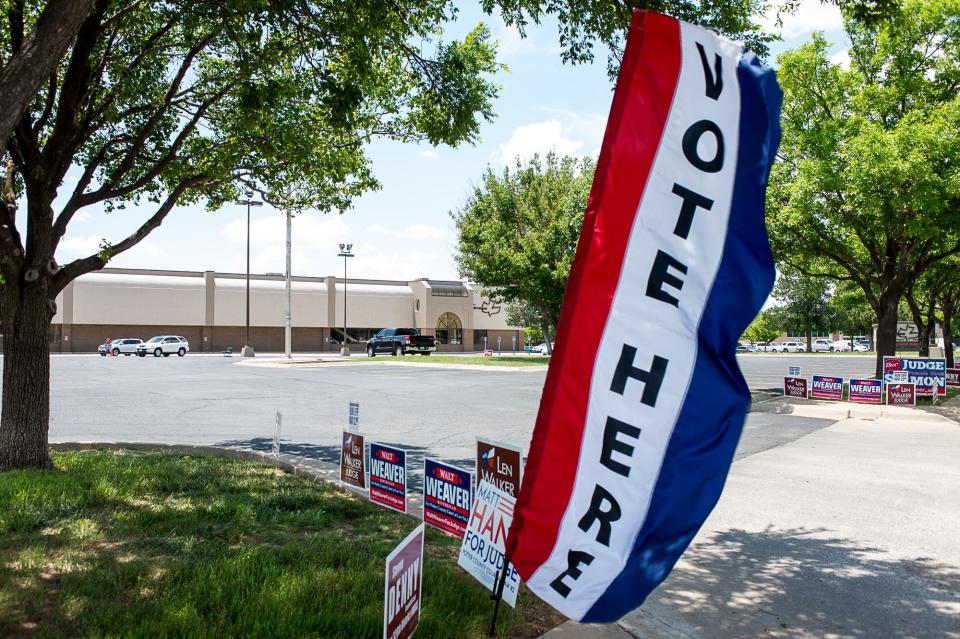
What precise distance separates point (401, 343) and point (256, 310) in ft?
62.4

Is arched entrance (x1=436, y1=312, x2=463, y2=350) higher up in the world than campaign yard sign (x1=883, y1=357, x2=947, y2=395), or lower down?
higher up

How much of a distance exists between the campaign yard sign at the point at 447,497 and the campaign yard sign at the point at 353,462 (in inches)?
57.4

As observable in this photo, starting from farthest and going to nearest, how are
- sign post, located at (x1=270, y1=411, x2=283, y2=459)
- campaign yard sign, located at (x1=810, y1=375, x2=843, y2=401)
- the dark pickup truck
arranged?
the dark pickup truck, campaign yard sign, located at (x1=810, y1=375, x2=843, y2=401), sign post, located at (x1=270, y1=411, x2=283, y2=459)

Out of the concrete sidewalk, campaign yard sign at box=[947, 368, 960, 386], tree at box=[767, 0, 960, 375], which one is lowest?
the concrete sidewalk

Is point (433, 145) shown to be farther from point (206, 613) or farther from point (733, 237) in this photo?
point (733, 237)

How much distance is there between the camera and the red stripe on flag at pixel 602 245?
2.27m

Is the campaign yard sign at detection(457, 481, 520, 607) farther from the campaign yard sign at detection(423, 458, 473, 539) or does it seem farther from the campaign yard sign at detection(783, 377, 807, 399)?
the campaign yard sign at detection(783, 377, 807, 399)

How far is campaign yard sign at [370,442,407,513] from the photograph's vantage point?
6000 mm

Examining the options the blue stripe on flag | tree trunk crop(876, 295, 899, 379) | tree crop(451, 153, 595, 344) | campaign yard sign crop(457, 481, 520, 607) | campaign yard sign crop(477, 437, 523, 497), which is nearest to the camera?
the blue stripe on flag

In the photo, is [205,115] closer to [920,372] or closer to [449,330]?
[920,372]

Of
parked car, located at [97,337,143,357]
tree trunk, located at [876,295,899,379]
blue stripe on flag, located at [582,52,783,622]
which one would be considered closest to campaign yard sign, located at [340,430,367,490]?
blue stripe on flag, located at [582,52,783,622]

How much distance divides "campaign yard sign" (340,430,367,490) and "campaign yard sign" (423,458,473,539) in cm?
146

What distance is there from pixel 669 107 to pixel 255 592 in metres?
3.56

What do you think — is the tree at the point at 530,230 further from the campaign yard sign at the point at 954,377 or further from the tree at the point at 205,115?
the tree at the point at 205,115
